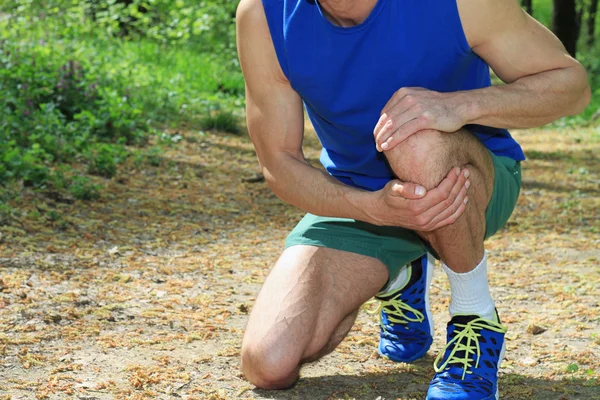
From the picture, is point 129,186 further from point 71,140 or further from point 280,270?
point 280,270

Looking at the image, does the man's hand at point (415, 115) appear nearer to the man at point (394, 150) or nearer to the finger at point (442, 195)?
the man at point (394, 150)

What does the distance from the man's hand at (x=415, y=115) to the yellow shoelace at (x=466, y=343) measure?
25.8 inches

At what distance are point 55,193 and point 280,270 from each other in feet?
7.79

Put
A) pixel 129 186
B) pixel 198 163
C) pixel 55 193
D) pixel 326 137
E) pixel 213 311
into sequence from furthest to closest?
pixel 198 163, pixel 129 186, pixel 55 193, pixel 213 311, pixel 326 137

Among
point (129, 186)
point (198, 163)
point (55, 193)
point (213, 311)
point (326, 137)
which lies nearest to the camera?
point (326, 137)

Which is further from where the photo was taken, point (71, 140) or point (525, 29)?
point (71, 140)

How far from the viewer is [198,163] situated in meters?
6.10

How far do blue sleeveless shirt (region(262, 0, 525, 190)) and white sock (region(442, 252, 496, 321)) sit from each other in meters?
0.51

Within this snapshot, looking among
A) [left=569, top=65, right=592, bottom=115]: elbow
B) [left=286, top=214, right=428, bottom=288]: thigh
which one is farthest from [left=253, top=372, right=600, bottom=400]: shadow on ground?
[left=569, top=65, right=592, bottom=115]: elbow

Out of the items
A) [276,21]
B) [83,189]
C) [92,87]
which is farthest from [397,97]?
[92,87]

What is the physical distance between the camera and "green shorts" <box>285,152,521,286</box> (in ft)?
9.29

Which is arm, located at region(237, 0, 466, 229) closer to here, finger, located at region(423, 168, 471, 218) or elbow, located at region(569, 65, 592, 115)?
finger, located at region(423, 168, 471, 218)

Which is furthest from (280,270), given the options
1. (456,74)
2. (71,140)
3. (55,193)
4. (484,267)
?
(71,140)

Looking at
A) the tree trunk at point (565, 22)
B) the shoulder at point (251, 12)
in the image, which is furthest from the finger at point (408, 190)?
the tree trunk at point (565, 22)
